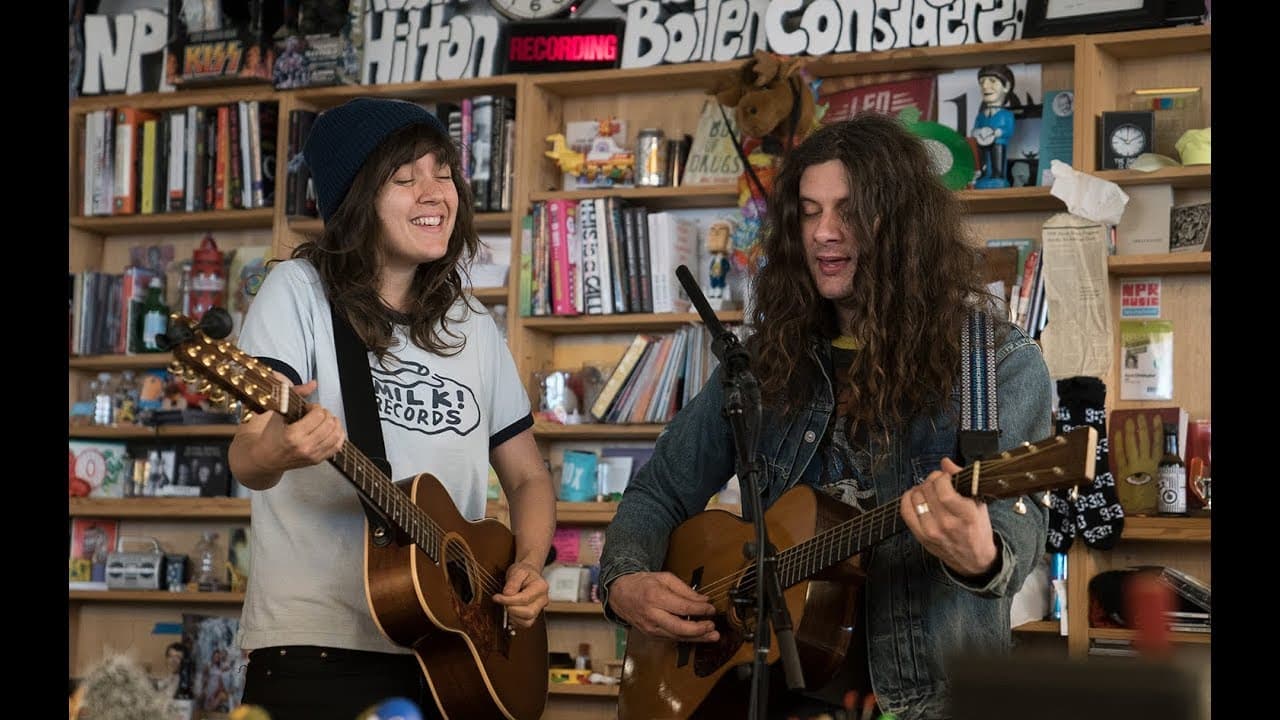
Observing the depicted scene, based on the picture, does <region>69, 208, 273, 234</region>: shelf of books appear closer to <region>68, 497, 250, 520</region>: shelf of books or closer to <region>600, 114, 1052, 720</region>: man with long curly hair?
<region>68, 497, 250, 520</region>: shelf of books

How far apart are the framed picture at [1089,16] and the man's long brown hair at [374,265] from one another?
226 cm

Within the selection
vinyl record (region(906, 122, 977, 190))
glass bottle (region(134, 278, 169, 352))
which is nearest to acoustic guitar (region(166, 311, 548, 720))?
vinyl record (region(906, 122, 977, 190))

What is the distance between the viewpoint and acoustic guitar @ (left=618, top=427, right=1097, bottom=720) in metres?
1.71

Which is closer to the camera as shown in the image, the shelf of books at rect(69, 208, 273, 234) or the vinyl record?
the vinyl record

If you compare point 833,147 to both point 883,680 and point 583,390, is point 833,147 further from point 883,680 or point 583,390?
point 583,390

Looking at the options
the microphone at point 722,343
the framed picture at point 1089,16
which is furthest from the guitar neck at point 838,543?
the framed picture at point 1089,16

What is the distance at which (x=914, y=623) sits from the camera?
6.52 ft

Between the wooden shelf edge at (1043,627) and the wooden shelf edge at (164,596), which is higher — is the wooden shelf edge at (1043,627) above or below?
above

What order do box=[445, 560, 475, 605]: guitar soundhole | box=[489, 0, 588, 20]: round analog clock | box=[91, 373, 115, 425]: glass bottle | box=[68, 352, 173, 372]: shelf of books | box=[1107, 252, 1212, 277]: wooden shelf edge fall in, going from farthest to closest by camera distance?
box=[91, 373, 115, 425]: glass bottle
box=[68, 352, 173, 372]: shelf of books
box=[489, 0, 588, 20]: round analog clock
box=[1107, 252, 1212, 277]: wooden shelf edge
box=[445, 560, 475, 605]: guitar soundhole

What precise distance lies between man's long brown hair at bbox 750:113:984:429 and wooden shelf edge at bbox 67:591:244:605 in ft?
9.30

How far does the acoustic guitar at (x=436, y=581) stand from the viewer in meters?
1.81

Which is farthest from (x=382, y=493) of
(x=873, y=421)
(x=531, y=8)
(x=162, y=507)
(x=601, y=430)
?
(x=162, y=507)

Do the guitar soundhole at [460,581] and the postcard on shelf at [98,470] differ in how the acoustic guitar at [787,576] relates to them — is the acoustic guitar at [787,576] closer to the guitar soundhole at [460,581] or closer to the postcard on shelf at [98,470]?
the guitar soundhole at [460,581]

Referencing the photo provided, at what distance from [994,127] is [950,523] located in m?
2.48
